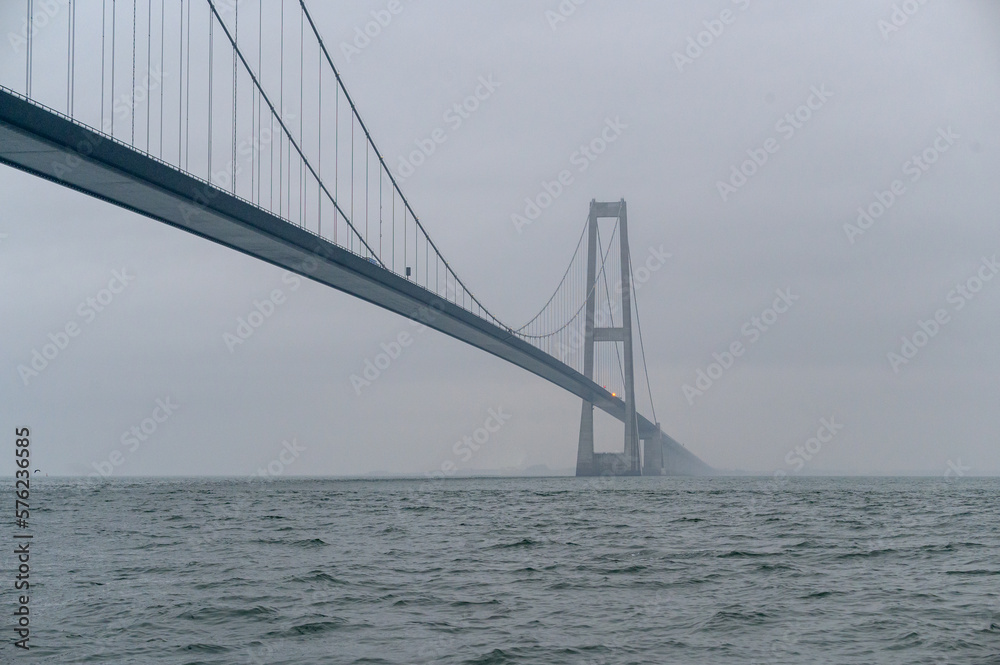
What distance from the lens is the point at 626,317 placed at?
64.7m

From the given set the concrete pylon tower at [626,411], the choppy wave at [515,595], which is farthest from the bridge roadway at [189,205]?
the concrete pylon tower at [626,411]

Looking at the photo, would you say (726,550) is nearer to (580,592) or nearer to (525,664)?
(580,592)

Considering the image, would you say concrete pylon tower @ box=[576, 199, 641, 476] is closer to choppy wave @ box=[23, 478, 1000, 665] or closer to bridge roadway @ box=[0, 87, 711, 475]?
bridge roadway @ box=[0, 87, 711, 475]

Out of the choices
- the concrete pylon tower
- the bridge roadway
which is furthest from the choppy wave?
the concrete pylon tower

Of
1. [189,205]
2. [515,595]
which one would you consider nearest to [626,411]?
[189,205]

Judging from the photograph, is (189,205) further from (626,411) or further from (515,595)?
(626,411)

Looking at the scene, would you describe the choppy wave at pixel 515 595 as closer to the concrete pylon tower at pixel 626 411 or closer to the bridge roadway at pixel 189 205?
the bridge roadway at pixel 189 205

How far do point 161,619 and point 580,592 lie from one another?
158 inches

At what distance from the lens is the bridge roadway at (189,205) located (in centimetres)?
1853

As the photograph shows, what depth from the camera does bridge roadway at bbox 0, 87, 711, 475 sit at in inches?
730

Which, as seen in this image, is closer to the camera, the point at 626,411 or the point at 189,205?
the point at 189,205

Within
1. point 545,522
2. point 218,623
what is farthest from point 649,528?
point 218,623

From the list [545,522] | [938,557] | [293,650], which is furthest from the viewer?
[545,522]

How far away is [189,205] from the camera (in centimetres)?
2325
